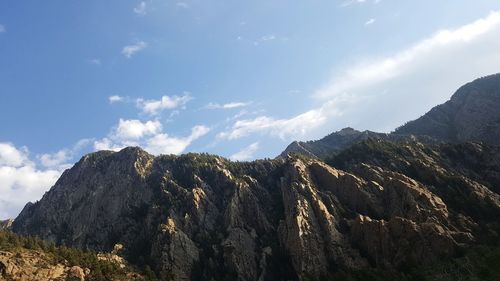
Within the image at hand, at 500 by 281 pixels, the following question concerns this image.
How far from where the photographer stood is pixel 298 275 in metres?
169

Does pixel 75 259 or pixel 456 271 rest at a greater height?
pixel 75 259

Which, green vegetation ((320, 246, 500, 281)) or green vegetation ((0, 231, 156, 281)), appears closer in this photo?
green vegetation ((320, 246, 500, 281))

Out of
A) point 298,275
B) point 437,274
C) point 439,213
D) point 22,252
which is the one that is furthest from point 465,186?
point 22,252

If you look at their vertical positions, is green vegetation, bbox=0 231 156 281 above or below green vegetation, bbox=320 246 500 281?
above

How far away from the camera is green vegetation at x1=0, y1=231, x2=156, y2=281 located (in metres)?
151

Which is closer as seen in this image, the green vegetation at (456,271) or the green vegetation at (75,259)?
the green vegetation at (456,271)

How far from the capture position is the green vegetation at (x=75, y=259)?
15075cm

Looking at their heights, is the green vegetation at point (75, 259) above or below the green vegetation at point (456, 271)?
above

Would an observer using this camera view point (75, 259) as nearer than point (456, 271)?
No

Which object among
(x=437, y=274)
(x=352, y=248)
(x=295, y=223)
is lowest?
(x=437, y=274)

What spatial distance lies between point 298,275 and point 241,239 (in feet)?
107

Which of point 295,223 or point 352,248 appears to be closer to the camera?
point 352,248

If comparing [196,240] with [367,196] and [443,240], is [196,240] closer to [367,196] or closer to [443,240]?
[367,196]

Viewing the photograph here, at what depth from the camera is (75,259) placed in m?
156
